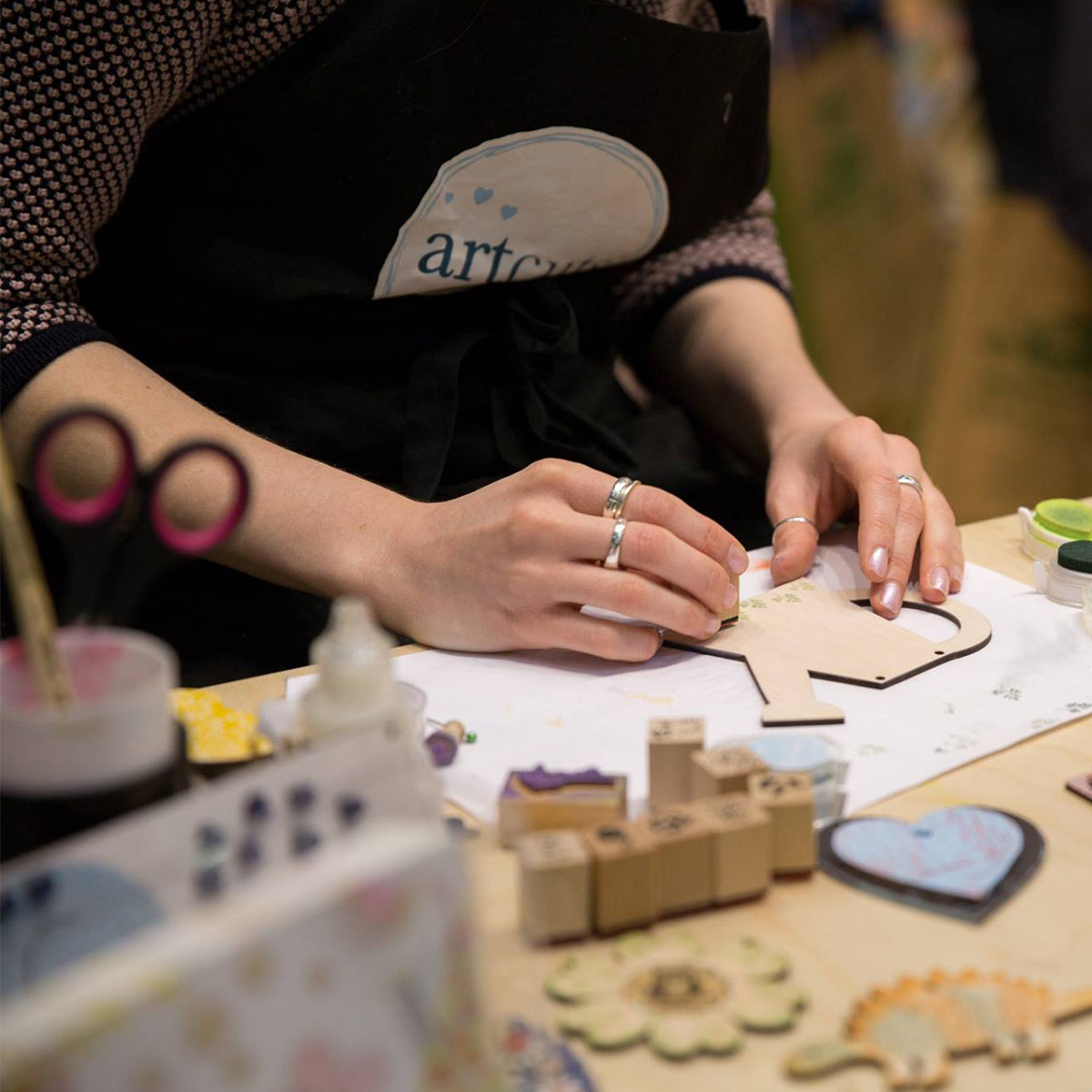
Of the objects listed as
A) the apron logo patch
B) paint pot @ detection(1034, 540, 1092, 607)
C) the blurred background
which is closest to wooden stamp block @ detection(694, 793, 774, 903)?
paint pot @ detection(1034, 540, 1092, 607)

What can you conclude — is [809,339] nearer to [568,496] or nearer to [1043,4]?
[1043,4]

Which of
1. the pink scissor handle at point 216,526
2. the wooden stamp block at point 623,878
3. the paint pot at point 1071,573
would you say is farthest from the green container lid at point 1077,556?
the pink scissor handle at point 216,526

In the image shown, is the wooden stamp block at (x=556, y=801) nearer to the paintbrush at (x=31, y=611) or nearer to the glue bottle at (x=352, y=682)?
the glue bottle at (x=352, y=682)

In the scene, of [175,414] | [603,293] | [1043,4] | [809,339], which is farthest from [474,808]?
[809,339]

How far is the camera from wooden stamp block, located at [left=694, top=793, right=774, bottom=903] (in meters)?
0.55

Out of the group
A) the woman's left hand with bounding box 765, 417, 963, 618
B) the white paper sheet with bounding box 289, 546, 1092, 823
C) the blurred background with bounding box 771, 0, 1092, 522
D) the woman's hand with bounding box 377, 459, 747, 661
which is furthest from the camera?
the blurred background with bounding box 771, 0, 1092, 522

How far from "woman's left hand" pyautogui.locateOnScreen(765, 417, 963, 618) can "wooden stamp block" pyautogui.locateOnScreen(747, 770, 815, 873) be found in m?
0.31

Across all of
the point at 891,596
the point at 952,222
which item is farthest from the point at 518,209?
the point at 952,222

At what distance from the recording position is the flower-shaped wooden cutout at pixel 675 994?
0.49 metres

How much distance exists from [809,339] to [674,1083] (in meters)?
2.69

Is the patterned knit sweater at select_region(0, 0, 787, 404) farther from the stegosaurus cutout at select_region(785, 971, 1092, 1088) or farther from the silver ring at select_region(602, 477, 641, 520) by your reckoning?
the stegosaurus cutout at select_region(785, 971, 1092, 1088)

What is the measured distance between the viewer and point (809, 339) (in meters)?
3.02

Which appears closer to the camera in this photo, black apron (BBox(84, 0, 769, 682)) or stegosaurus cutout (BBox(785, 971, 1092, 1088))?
stegosaurus cutout (BBox(785, 971, 1092, 1088))

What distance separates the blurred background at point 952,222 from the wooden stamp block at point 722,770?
5.99ft
